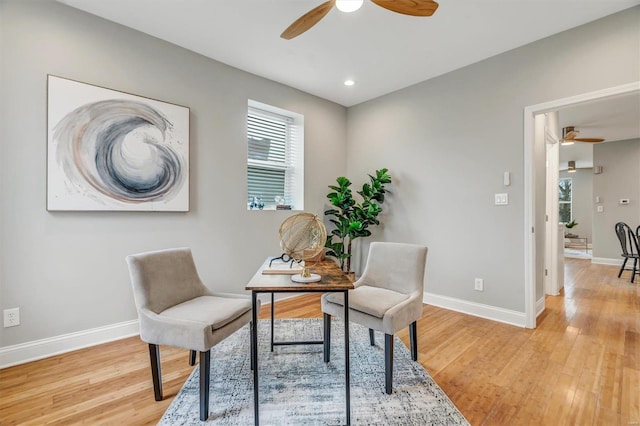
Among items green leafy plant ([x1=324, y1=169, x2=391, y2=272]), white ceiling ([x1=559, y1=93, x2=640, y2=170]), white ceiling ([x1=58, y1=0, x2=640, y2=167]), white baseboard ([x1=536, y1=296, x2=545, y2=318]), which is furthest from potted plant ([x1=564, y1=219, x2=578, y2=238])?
green leafy plant ([x1=324, y1=169, x2=391, y2=272])

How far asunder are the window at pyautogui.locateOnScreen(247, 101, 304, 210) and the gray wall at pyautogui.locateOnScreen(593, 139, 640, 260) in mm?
6558

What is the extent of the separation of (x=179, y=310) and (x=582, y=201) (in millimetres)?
11617

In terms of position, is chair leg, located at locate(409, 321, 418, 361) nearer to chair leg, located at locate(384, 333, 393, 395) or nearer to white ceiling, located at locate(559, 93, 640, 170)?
chair leg, located at locate(384, 333, 393, 395)

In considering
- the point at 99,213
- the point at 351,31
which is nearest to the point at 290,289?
the point at 99,213

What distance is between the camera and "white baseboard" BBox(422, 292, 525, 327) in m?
2.80

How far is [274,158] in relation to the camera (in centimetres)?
371

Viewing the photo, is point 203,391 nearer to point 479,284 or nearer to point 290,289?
point 290,289

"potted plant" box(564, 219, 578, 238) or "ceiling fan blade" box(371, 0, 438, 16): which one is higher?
"ceiling fan blade" box(371, 0, 438, 16)

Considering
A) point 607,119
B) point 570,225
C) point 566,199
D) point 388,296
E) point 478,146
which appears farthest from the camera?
point 566,199

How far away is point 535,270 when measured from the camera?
2.81 meters

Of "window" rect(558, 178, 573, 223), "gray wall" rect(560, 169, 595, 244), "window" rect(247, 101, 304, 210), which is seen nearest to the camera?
"window" rect(247, 101, 304, 210)

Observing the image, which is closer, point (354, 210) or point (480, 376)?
point (480, 376)

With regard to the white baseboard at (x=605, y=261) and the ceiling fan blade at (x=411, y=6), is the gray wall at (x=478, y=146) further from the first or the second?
the white baseboard at (x=605, y=261)

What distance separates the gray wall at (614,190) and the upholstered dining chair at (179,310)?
7.62 m
